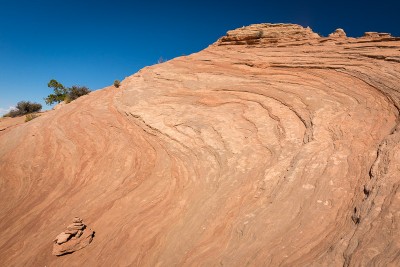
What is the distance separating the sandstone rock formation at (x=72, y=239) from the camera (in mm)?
6727

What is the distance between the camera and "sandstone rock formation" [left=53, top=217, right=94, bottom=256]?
265 inches

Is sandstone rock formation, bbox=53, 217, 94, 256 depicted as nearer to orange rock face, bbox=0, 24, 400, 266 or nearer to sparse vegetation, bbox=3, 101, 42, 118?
orange rock face, bbox=0, 24, 400, 266

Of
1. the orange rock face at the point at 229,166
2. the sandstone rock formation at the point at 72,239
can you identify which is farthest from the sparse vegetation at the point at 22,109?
the sandstone rock formation at the point at 72,239

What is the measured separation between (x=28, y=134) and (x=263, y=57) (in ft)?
36.9

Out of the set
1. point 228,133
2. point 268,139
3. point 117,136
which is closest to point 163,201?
point 228,133

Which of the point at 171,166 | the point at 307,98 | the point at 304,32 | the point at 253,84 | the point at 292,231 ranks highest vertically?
the point at 304,32

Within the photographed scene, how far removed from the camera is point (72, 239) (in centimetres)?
688

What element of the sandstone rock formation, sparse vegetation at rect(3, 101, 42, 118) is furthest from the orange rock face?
sparse vegetation at rect(3, 101, 42, 118)

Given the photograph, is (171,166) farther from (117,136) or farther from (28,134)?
(28,134)

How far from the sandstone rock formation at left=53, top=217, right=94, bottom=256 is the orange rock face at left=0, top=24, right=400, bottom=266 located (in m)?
0.19

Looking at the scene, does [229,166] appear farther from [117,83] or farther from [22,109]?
[22,109]

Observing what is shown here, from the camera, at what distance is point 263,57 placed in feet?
40.3

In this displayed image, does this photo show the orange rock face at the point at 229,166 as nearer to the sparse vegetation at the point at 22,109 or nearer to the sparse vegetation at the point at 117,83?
the sparse vegetation at the point at 117,83

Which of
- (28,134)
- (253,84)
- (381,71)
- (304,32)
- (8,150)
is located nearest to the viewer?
(381,71)
